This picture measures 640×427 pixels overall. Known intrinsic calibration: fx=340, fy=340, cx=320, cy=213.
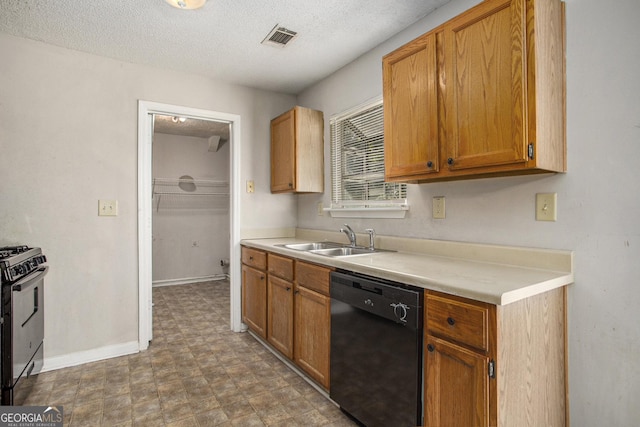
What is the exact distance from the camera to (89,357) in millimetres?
2631

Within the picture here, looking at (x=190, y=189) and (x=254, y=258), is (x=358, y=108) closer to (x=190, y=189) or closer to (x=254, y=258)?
(x=254, y=258)

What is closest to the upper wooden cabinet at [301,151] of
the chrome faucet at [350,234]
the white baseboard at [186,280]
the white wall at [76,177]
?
the chrome faucet at [350,234]

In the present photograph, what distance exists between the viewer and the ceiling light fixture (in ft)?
6.39

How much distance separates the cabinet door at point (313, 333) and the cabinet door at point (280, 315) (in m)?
0.08

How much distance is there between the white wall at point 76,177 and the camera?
2420 millimetres

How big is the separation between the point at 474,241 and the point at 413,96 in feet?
2.82

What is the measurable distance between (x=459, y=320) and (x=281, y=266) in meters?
1.48

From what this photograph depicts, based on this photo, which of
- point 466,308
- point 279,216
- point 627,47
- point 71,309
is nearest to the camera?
point 466,308

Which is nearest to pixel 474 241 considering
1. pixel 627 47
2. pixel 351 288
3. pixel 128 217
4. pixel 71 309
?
pixel 351 288

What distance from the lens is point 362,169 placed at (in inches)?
106

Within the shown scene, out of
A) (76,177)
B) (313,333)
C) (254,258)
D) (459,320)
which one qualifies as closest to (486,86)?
(459,320)

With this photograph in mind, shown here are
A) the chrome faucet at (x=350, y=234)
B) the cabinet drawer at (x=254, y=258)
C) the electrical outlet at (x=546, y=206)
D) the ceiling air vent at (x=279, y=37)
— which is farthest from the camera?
the cabinet drawer at (x=254, y=258)

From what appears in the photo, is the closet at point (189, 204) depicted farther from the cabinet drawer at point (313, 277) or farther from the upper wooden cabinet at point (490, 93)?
the upper wooden cabinet at point (490, 93)

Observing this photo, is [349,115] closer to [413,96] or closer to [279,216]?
[413,96]
